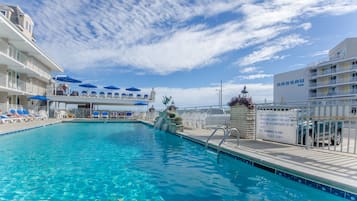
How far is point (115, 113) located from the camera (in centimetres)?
2666

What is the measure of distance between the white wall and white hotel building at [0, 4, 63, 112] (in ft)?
125

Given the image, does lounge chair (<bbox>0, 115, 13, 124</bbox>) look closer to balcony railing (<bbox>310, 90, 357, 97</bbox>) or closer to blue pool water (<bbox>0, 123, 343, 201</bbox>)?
blue pool water (<bbox>0, 123, 343, 201</bbox>)

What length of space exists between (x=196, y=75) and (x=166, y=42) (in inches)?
409

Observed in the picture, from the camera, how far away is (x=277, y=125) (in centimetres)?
748

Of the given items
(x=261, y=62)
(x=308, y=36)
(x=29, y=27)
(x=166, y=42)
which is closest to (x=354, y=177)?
(x=308, y=36)

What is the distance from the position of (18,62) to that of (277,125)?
1919 cm

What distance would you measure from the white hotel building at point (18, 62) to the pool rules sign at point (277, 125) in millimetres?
16087

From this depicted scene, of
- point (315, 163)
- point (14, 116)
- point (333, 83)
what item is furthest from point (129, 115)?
point (333, 83)

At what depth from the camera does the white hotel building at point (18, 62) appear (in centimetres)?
1587

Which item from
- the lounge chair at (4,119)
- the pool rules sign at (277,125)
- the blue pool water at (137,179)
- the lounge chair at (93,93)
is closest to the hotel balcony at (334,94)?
the pool rules sign at (277,125)

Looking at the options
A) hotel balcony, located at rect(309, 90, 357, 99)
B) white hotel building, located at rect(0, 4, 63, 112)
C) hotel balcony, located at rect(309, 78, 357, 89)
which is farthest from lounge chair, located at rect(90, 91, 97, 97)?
hotel balcony, located at rect(309, 78, 357, 89)

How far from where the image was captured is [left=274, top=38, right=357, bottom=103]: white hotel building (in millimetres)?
34938

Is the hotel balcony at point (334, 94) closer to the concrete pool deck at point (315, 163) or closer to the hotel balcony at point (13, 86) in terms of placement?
the concrete pool deck at point (315, 163)

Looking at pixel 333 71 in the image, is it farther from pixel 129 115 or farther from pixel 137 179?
pixel 137 179
